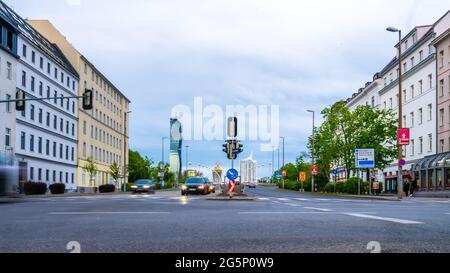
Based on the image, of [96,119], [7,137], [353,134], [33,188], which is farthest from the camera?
[96,119]

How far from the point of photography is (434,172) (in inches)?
2148

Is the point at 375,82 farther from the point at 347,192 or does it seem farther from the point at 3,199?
the point at 3,199

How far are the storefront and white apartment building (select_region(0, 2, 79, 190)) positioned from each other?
122ft

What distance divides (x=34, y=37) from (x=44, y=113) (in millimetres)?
8594

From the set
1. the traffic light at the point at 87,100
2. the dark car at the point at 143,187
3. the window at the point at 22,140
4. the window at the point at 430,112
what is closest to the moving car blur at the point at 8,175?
the traffic light at the point at 87,100

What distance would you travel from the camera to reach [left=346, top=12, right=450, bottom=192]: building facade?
56.1m

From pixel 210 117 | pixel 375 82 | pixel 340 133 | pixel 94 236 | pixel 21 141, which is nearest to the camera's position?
pixel 94 236

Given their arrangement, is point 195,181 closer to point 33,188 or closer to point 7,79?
point 33,188

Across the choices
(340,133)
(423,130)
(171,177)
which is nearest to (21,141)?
(340,133)

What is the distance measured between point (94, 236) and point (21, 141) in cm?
5559

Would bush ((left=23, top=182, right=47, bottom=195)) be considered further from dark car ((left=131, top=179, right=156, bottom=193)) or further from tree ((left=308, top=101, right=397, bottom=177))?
tree ((left=308, top=101, right=397, bottom=177))

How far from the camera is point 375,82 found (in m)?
83.1

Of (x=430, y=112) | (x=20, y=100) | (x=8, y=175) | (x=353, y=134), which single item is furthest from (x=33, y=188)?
(x=430, y=112)
